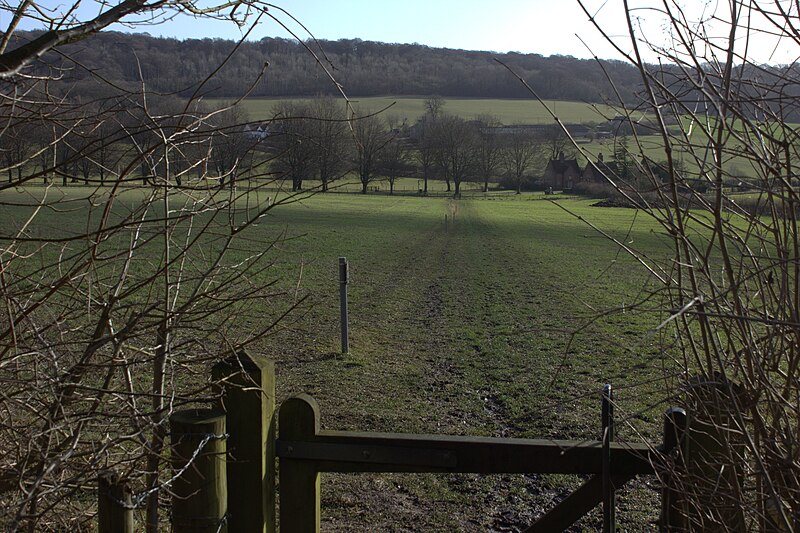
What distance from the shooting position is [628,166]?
99.8 inches

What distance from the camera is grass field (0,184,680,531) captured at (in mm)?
5414

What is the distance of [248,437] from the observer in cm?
246

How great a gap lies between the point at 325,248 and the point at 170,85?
73.8ft

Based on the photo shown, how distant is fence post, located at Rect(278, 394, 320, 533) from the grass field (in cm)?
30

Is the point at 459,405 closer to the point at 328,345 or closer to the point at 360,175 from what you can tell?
the point at 328,345

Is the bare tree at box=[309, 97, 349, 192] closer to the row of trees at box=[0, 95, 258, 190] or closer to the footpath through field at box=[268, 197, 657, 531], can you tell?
the row of trees at box=[0, 95, 258, 190]

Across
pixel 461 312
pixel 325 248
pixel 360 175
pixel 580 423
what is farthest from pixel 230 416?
pixel 325 248

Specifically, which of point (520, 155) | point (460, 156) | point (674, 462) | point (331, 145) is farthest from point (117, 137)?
point (520, 155)

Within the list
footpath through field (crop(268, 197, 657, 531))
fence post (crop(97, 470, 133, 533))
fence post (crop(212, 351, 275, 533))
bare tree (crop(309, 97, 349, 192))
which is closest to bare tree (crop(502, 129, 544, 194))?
footpath through field (crop(268, 197, 657, 531))

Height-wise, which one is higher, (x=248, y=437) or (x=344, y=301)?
(x=248, y=437)

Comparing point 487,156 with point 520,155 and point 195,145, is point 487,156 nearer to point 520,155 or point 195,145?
point 520,155

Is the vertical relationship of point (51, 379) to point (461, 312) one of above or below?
above

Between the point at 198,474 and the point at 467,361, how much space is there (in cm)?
797

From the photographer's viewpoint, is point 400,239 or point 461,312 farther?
point 400,239
